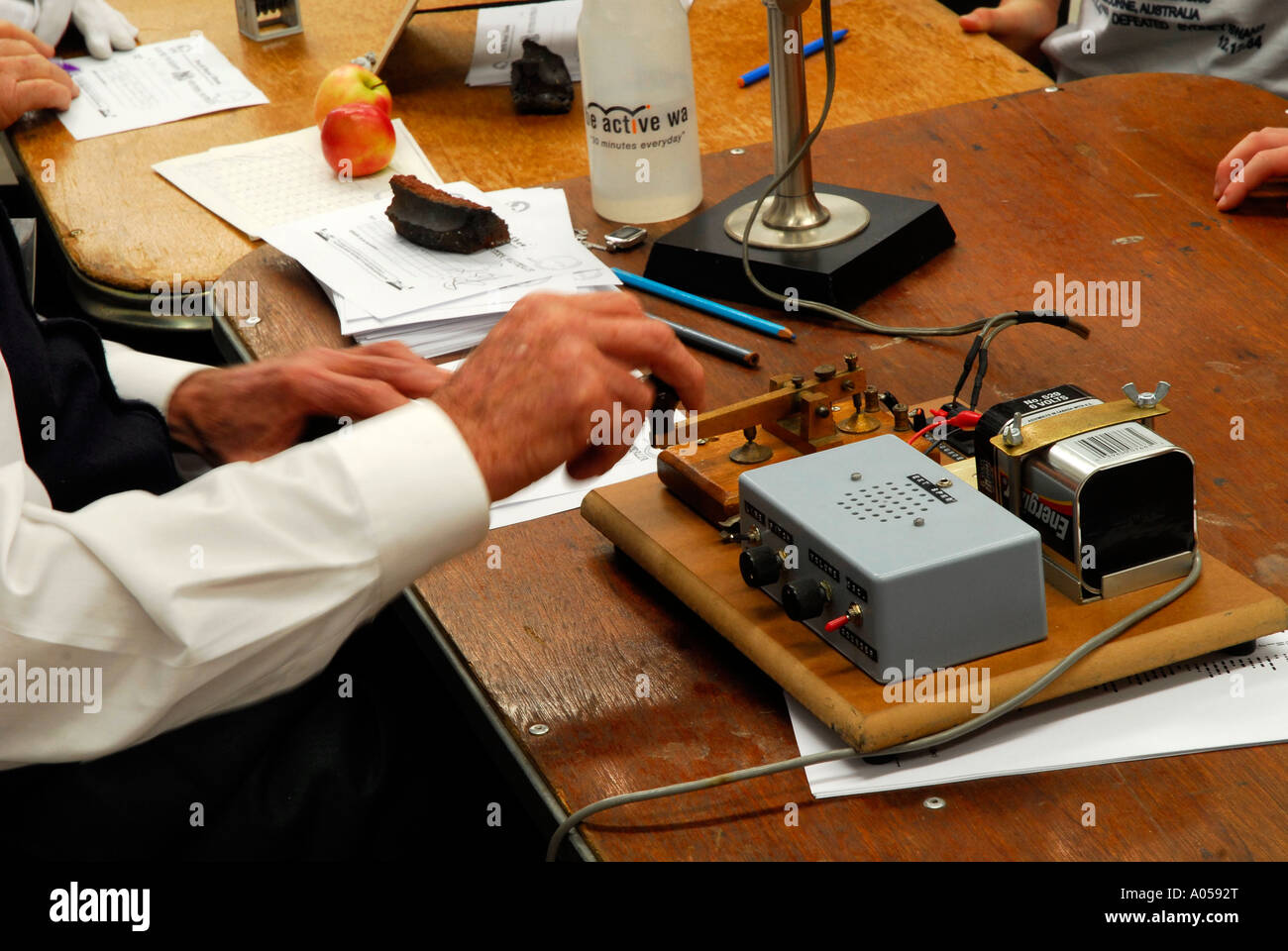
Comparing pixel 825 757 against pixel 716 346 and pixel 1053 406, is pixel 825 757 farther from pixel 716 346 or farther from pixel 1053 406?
pixel 716 346

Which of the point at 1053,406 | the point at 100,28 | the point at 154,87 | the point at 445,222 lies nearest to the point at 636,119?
the point at 445,222

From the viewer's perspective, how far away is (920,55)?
74.8 inches

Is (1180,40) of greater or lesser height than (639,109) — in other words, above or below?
below

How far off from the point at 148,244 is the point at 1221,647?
1295mm

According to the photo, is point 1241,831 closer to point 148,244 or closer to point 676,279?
point 676,279

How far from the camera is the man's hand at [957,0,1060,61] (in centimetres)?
207

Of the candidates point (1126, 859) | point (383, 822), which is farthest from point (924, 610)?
point (383, 822)

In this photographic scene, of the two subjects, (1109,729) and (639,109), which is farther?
(639,109)

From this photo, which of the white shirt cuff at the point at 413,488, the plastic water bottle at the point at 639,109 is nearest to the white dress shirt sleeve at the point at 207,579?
the white shirt cuff at the point at 413,488

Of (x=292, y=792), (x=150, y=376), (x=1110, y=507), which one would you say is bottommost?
(x=292, y=792)

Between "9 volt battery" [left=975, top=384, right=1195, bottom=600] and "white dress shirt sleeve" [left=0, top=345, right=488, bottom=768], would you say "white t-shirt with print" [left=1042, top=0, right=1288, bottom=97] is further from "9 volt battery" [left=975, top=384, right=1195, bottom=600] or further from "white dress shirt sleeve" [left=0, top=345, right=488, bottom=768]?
"white dress shirt sleeve" [left=0, top=345, right=488, bottom=768]

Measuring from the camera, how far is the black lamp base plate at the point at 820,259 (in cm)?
126

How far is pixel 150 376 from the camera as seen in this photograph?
126 cm

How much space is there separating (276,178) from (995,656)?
1.29 metres
